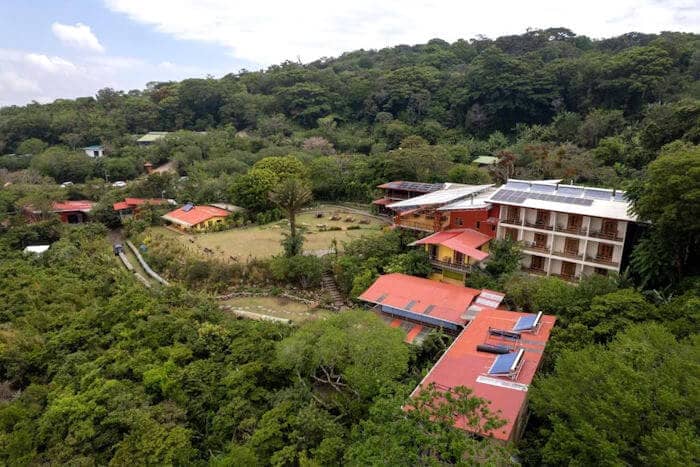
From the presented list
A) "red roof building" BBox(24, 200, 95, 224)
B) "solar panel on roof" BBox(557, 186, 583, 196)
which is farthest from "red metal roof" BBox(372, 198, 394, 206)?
"red roof building" BBox(24, 200, 95, 224)

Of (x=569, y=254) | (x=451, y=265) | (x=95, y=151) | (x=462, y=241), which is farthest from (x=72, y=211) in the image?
(x=569, y=254)

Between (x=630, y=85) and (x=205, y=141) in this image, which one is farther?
(x=205, y=141)

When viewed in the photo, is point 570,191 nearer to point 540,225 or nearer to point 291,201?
point 540,225

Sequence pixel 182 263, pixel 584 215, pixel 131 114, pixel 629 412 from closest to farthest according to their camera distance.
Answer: pixel 629 412, pixel 584 215, pixel 182 263, pixel 131 114

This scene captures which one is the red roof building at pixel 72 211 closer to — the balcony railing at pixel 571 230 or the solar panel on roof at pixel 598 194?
the balcony railing at pixel 571 230

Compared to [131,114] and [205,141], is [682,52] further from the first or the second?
[131,114]

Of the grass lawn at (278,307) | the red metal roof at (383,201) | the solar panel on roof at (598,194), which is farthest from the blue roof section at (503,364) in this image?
the red metal roof at (383,201)

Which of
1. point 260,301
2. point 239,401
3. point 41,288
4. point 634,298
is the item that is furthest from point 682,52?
point 41,288

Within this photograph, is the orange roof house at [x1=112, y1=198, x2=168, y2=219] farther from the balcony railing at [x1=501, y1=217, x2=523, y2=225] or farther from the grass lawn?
the balcony railing at [x1=501, y1=217, x2=523, y2=225]
